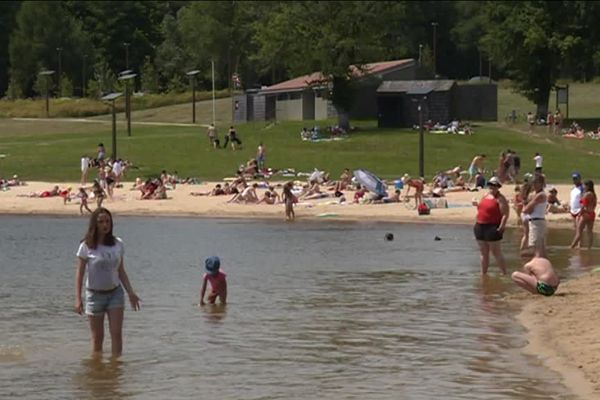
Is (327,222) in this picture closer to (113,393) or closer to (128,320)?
(128,320)

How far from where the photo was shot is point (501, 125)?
64.0 meters

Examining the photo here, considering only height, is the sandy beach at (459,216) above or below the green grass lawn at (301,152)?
below

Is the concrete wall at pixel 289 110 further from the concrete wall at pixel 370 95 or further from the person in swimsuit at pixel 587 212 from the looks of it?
the person in swimsuit at pixel 587 212

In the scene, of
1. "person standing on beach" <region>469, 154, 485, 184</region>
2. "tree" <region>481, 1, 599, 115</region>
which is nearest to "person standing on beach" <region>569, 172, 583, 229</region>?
"person standing on beach" <region>469, 154, 485, 184</region>

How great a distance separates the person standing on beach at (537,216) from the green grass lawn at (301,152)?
24.9 metres

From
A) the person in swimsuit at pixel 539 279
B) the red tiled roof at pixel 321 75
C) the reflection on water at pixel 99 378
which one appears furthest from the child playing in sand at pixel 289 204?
the red tiled roof at pixel 321 75

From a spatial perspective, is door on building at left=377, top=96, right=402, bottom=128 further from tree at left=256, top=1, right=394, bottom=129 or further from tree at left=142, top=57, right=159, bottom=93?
tree at left=142, top=57, right=159, bottom=93

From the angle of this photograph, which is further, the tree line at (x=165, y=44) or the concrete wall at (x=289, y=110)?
the tree line at (x=165, y=44)

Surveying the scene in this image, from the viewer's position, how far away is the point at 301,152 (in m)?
54.8

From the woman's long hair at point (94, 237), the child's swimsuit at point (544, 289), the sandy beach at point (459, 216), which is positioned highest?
the woman's long hair at point (94, 237)

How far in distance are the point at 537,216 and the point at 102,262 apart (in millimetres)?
10092

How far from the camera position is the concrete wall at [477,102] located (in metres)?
66.8

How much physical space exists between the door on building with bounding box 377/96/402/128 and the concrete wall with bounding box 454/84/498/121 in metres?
3.15

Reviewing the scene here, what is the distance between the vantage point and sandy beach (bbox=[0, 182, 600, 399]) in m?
13.8
